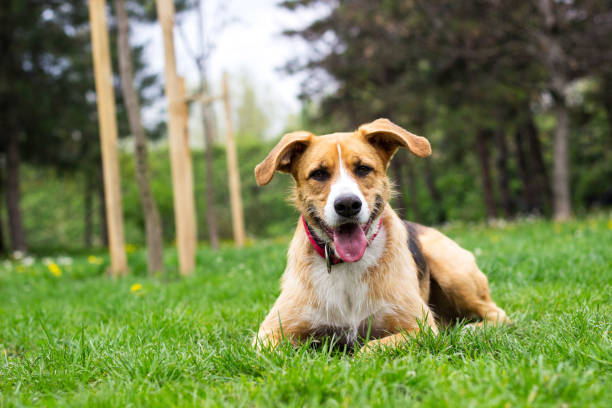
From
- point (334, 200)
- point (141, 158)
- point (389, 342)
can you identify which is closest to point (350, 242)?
point (334, 200)

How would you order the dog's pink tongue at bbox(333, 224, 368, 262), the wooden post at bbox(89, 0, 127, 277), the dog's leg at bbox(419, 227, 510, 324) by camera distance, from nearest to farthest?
1. the dog's pink tongue at bbox(333, 224, 368, 262)
2. the dog's leg at bbox(419, 227, 510, 324)
3. the wooden post at bbox(89, 0, 127, 277)

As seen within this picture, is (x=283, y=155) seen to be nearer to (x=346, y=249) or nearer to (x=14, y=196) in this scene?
(x=346, y=249)

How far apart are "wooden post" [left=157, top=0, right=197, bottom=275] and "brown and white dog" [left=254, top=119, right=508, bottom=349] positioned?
458 cm

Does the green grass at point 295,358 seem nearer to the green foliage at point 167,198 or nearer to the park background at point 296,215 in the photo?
the park background at point 296,215

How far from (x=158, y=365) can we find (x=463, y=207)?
21.8 metres

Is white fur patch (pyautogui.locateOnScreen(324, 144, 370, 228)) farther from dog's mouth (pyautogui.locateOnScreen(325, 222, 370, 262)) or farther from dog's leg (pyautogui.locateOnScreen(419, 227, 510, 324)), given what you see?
dog's leg (pyautogui.locateOnScreen(419, 227, 510, 324))

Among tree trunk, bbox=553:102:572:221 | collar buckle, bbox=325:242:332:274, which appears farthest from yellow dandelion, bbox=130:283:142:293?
tree trunk, bbox=553:102:572:221

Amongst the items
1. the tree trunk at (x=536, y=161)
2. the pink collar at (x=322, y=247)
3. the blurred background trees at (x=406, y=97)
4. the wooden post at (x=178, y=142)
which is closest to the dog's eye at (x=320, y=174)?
the pink collar at (x=322, y=247)

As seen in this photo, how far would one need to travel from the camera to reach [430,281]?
4.12 m

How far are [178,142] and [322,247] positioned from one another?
5.10m

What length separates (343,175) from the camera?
10.7ft

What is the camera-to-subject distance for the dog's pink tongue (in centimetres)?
314

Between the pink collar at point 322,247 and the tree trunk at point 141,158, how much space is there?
5039mm

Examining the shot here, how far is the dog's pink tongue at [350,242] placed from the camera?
3.14m
